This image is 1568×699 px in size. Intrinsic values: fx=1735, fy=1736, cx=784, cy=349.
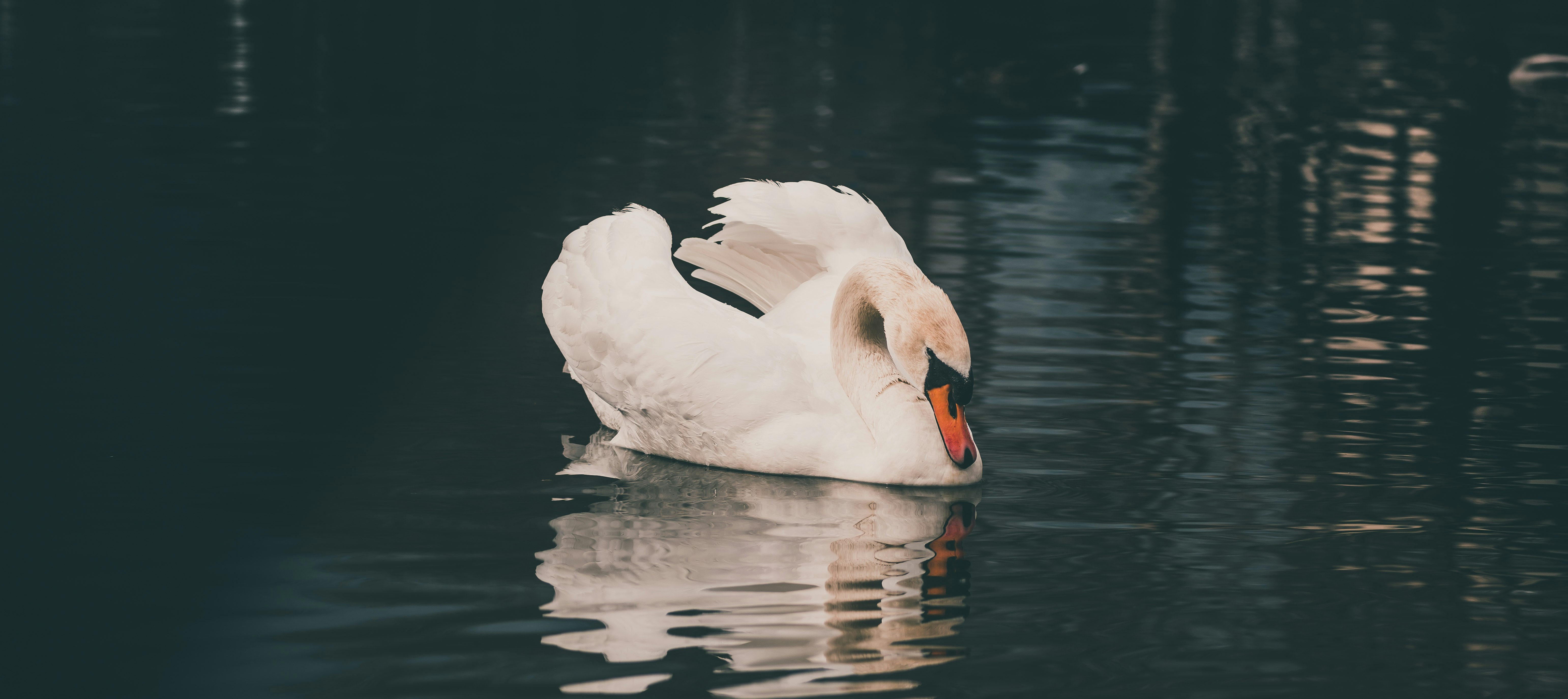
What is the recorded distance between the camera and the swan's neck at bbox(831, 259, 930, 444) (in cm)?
787

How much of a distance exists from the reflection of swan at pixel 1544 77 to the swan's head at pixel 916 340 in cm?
2681

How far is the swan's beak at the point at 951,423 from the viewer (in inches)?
296

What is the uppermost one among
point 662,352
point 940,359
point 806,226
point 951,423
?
point 806,226

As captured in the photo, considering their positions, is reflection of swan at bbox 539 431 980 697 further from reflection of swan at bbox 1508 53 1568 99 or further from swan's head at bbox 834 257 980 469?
reflection of swan at bbox 1508 53 1568 99

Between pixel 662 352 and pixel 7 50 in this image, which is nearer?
pixel 662 352

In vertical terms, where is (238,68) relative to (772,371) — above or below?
below

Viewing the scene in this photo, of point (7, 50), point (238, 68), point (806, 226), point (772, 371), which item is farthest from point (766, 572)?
point (7, 50)

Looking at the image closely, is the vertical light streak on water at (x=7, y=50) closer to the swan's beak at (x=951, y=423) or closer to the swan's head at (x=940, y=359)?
the swan's head at (x=940, y=359)

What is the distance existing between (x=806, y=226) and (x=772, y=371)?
1.45 metres

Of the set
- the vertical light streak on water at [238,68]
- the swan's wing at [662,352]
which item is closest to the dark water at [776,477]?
the swan's wing at [662,352]

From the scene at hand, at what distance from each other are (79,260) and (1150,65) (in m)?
28.0

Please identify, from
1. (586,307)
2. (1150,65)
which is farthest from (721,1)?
(586,307)

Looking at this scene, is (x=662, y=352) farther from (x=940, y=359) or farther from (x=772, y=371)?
(x=940, y=359)

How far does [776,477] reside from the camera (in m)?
8.30
